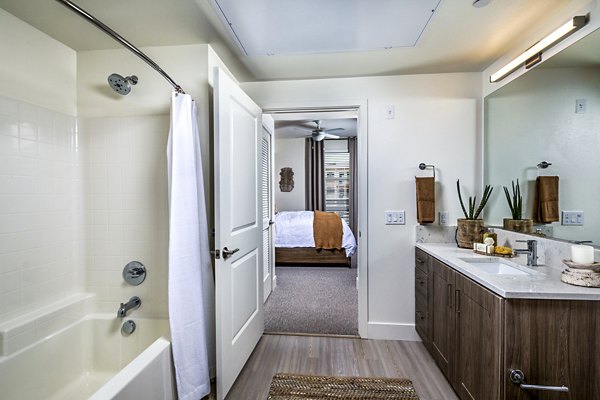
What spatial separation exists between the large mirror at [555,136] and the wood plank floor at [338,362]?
4.01ft

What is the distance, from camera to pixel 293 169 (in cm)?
649

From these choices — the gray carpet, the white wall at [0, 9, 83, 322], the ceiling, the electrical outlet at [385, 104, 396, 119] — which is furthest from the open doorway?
the white wall at [0, 9, 83, 322]

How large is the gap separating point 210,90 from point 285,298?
243 centimetres

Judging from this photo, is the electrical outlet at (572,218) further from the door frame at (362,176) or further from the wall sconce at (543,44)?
the door frame at (362,176)

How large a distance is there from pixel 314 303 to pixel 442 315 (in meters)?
1.56

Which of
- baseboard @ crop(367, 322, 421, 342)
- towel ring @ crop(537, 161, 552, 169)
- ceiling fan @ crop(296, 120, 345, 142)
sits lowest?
baseboard @ crop(367, 322, 421, 342)

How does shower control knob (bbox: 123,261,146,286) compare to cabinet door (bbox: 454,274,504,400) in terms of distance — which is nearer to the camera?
cabinet door (bbox: 454,274,504,400)

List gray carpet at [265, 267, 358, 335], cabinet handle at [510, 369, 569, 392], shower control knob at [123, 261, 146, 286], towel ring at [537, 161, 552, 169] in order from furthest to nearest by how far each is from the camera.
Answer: gray carpet at [265, 267, 358, 335]
shower control knob at [123, 261, 146, 286]
towel ring at [537, 161, 552, 169]
cabinet handle at [510, 369, 569, 392]

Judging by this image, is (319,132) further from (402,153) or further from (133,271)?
(133,271)

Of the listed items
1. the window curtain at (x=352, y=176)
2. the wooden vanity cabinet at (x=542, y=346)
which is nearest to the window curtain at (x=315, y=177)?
the window curtain at (x=352, y=176)

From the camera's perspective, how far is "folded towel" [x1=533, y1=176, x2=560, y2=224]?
1543mm

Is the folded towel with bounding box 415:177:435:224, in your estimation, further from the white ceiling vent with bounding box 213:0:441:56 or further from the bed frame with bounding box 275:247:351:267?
the bed frame with bounding box 275:247:351:267

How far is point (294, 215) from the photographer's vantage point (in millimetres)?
4742

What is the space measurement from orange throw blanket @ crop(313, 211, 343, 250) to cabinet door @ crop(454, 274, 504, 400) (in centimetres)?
285
